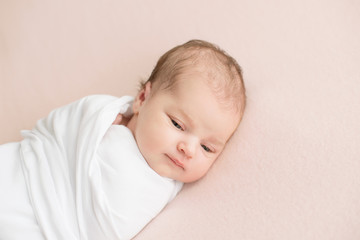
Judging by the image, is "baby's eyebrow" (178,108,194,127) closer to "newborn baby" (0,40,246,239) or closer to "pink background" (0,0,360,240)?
"newborn baby" (0,40,246,239)

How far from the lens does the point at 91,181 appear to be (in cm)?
109

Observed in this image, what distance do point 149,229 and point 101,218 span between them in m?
0.16

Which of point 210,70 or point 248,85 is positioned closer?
point 210,70

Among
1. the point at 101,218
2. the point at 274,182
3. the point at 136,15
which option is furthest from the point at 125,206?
the point at 136,15

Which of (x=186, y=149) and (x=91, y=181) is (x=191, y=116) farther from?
(x=91, y=181)

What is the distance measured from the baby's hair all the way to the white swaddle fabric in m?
0.22

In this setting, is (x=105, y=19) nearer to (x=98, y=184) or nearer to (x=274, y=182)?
(x=98, y=184)

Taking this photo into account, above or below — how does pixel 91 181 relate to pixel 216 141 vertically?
below

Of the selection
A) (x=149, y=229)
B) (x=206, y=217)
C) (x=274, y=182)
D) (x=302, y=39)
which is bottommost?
(x=149, y=229)

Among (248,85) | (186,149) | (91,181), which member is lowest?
(91,181)

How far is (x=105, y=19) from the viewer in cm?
172

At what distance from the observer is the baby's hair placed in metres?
1.18

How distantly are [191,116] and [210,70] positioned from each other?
6.4 inches

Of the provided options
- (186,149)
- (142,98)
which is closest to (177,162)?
(186,149)
